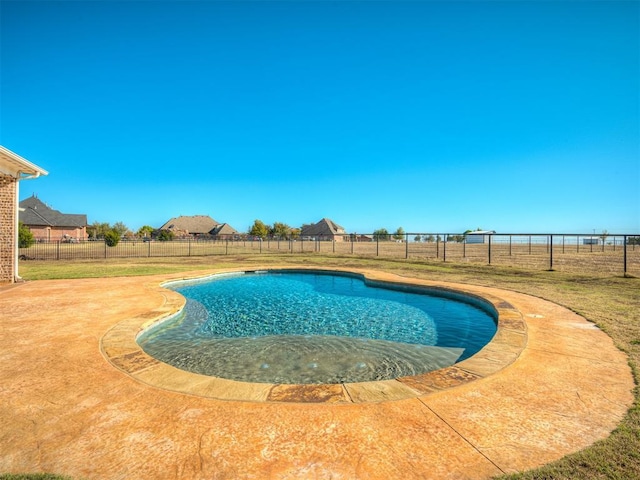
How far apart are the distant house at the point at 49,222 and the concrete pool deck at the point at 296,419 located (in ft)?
149

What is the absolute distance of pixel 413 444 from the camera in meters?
1.95

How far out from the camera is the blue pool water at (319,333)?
392 centimetres

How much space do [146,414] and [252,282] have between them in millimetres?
8037

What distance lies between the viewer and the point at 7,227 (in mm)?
8188

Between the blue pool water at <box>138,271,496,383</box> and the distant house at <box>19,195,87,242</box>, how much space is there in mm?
42781

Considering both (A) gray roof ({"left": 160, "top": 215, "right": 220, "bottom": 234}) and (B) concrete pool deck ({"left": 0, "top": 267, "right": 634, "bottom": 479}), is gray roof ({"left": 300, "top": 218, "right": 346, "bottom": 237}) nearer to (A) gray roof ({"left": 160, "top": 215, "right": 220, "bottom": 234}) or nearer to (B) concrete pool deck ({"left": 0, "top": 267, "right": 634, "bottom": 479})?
(A) gray roof ({"left": 160, "top": 215, "right": 220, "bottom": 234})

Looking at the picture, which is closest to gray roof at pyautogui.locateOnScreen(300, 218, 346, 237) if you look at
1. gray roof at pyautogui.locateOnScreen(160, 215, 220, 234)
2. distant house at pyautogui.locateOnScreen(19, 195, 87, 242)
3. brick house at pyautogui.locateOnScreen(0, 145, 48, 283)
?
gray roof at pyautogui.locateOnScreen(160, 215, 220, 234)

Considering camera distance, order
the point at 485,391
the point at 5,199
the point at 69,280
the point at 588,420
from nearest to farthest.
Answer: the point at 588,420 → the point at 485,391 → the point at 5,199 → the point at 69,280

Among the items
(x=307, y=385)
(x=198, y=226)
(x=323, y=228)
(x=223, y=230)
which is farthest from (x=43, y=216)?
(x=307, y=385)

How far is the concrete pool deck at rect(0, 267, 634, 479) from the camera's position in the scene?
1.78m

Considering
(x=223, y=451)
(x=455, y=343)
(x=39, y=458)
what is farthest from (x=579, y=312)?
(x=39, y=458)

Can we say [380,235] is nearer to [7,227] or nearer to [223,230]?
[7,227]

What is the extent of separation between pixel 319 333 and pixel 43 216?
5114 cm

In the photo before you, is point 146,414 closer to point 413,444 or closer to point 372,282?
point 413,444
